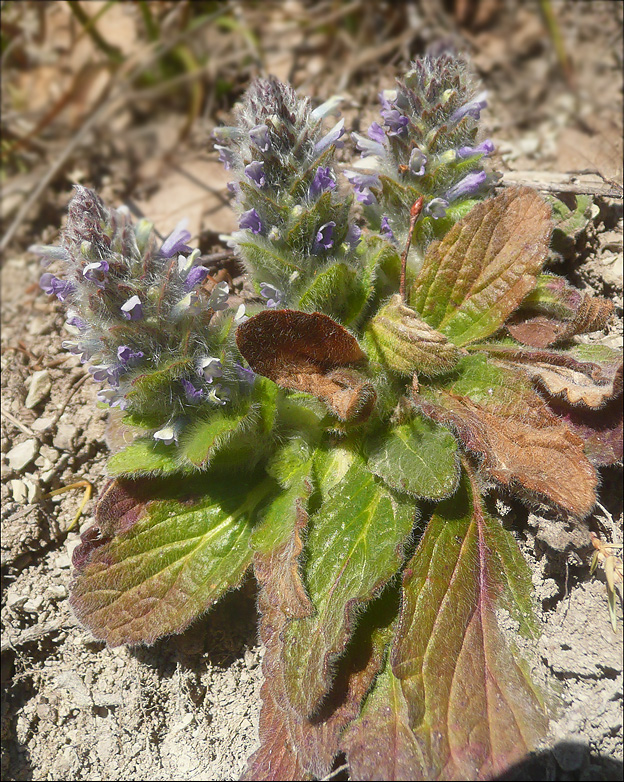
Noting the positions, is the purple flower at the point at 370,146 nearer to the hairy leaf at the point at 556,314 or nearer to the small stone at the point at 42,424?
the hairy leaf at the point at 556,314

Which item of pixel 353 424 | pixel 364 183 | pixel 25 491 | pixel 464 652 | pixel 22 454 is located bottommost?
pixel 25 491

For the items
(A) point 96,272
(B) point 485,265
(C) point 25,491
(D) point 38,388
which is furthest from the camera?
(D) point 38,388

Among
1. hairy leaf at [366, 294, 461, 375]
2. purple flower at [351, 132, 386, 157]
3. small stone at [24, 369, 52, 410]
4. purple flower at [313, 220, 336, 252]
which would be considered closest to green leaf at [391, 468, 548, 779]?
hairy leaf at [366, 294, 461, 375]

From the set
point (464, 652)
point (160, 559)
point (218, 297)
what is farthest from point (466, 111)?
point (160, 559)

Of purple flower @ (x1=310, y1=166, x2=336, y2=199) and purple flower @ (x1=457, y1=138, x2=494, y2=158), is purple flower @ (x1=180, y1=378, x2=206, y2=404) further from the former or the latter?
purple flower @ (x1=457, y1=138, x2=494, y2=158)

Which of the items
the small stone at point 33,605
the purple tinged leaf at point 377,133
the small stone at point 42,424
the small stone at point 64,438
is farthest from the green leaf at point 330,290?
the small stone at point 33,605

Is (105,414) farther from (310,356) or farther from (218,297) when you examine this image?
(310,356)

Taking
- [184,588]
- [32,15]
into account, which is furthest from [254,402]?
[32,15]
